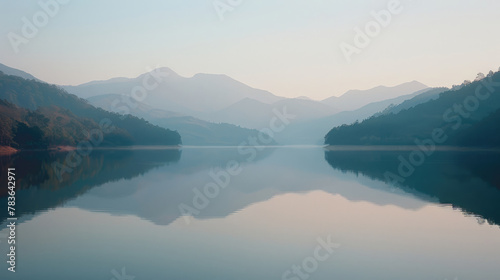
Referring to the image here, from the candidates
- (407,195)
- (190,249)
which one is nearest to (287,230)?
(190,249)

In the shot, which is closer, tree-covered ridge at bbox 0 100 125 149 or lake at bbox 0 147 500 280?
lake at bbox 0 147 500 280

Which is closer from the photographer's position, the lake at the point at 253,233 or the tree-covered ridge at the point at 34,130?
the lake at the point at 253,233

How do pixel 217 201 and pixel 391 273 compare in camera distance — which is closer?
pixel 391 273

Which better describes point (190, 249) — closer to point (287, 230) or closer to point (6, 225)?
point (287, 230)

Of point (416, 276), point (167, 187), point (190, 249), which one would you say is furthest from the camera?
point (167, 187)

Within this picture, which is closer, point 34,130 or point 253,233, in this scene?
point 253,233

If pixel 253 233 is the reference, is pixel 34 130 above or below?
above

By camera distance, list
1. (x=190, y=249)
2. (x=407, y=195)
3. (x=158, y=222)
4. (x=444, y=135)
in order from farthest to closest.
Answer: (x=444, y=135), (x=407, y=195), (x=158, y=222), (x=190, y=249)

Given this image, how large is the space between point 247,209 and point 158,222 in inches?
286

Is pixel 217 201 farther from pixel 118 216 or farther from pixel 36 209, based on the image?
pixel 36 209

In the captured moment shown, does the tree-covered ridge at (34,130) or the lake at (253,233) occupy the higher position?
the tree-covered ridge at (34,130)

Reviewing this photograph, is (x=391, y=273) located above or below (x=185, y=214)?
below

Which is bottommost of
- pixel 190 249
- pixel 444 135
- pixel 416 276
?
pixel 416 276

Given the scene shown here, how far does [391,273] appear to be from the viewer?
1538 centimetres
